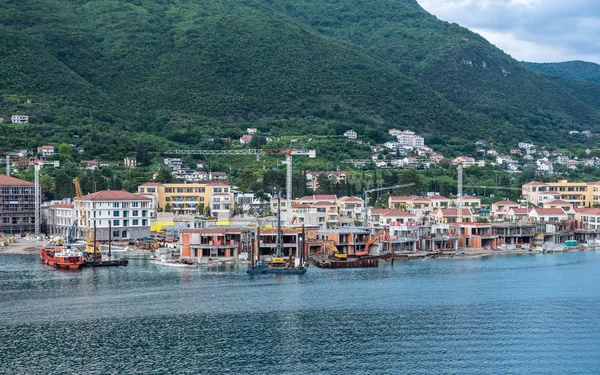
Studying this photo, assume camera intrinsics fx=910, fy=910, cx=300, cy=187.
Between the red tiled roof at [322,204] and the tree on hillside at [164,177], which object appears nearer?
the red tiled roof at [322,204]


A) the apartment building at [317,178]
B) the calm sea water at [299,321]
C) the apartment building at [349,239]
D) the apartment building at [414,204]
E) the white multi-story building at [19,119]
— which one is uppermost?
the white multi-story building at [19,119]

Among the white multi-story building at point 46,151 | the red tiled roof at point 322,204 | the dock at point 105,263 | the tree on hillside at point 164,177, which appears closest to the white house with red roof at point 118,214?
the dock at point 105,263

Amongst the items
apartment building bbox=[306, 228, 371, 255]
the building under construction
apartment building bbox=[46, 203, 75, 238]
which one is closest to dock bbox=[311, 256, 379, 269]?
apartment building bbox=[306, 228, 371, 255]

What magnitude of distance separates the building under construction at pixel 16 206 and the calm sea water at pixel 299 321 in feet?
53.5

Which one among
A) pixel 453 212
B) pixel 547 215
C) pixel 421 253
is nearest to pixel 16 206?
pixel 421 253

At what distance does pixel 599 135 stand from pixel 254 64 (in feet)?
178

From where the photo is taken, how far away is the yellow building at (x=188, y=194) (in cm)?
6612

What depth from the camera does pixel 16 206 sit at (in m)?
59.6

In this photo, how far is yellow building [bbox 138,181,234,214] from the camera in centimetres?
6612

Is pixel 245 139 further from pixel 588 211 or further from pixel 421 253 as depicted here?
pixel 421 253

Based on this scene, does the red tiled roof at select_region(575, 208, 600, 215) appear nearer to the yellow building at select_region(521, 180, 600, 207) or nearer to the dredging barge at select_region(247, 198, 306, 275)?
the yellow building at select_region(521, 180, 600, 207)

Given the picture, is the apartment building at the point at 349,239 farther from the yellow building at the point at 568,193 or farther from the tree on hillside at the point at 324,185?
the yellow building at the point at 568,193

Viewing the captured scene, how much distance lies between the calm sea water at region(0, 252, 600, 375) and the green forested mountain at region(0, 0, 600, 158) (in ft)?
142

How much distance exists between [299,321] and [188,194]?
36.4 meters
